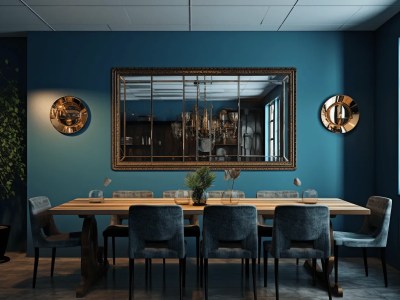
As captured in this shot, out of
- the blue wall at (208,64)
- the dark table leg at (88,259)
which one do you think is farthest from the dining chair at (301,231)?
the blue wall at (208,64)

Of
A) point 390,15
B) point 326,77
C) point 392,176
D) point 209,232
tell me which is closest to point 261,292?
point 209,232

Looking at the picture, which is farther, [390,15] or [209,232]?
[390,15]

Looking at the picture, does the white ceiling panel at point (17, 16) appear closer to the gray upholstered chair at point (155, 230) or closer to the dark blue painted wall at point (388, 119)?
the gray upholstered chair at point (155, 230)

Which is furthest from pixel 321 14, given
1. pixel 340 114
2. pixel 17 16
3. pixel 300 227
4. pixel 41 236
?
pixel 41 236

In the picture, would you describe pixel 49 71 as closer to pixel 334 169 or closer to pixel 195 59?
pixel 195 59

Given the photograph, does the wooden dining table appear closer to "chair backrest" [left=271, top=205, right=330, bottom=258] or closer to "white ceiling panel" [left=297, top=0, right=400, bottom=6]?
"chair backrest" [left=271, top=205, right=330, bottom=258]

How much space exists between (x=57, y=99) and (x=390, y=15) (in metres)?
3.90

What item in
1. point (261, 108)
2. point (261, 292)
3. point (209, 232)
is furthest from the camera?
point (261, 108)

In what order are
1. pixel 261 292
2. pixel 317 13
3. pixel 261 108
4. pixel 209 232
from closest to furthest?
pixel 209 232, pixel 261 292, pixel 317 13, pixel 261 108

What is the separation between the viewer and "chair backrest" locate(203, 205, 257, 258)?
3699 mm

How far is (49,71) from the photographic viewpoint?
5.61 m

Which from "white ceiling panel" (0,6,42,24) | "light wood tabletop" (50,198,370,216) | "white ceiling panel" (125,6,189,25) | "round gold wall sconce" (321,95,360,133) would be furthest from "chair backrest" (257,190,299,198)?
"white ceiling panel" (0,6,42,24)

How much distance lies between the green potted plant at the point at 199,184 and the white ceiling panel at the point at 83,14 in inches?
75.4

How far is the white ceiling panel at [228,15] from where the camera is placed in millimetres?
4801
